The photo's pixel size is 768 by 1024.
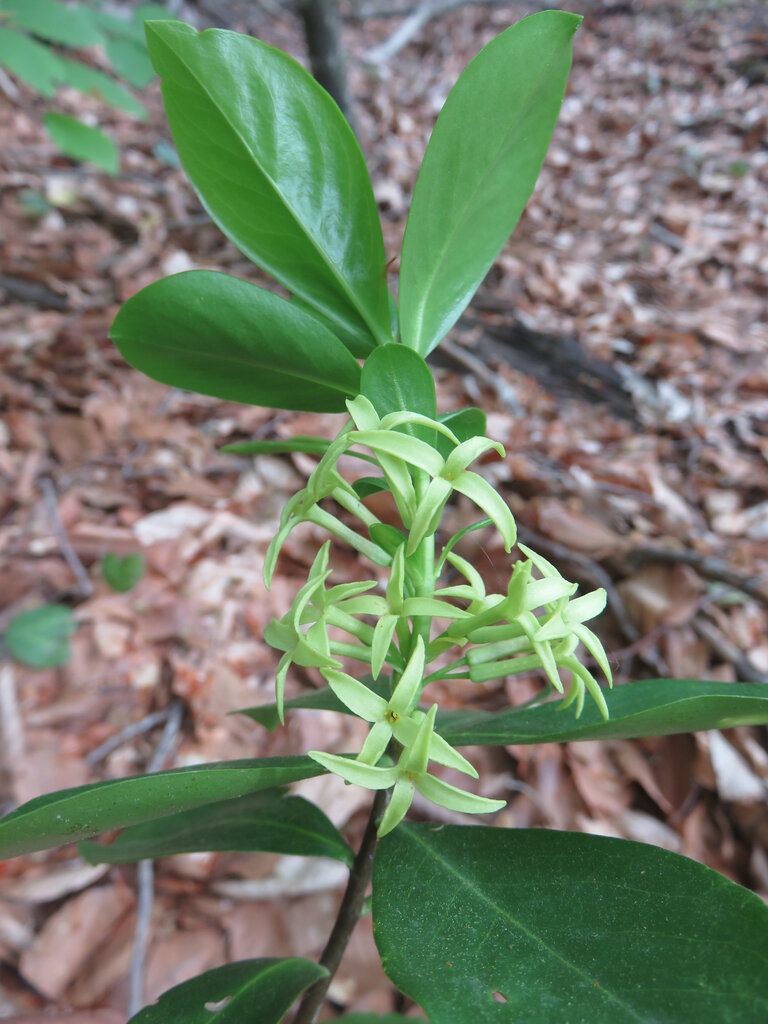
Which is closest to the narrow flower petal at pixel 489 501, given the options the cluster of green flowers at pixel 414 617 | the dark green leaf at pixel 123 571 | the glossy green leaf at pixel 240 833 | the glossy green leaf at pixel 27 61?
the cluster of green flowers at pixel 414 617

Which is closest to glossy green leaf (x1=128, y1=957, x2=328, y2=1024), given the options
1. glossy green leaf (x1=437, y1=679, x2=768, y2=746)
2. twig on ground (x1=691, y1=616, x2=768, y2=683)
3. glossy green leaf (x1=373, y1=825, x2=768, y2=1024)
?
glossy green leaf (x1=373, y1=825, x2=768, y2=1024)

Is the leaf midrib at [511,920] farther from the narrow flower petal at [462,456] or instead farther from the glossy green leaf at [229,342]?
the glossy green leaf at [229,342]

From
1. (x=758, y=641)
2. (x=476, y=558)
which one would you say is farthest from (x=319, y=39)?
(x=758, y=641)

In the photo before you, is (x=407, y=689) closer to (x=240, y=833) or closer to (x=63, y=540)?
(x=240, y=833)

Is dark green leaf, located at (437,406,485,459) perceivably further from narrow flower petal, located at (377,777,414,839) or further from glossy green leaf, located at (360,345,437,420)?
narrow flower petal, located at (377,777,414,839)

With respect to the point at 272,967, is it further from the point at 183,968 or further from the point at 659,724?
the point at 183,968

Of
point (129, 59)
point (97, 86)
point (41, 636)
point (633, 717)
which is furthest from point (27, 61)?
point (633, 717)
